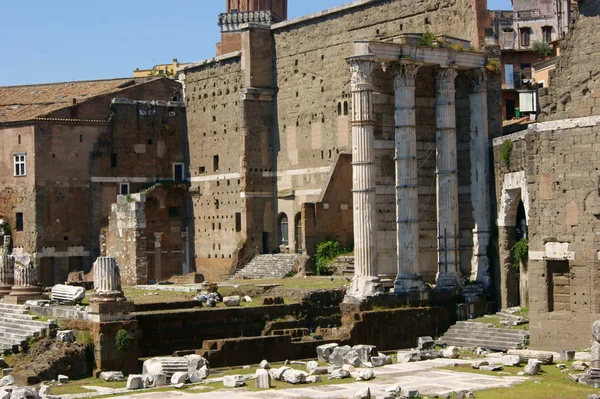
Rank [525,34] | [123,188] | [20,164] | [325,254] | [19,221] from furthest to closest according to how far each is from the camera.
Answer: [525,34] < [123,188] < [19,221] < [20,164] < [325,254]

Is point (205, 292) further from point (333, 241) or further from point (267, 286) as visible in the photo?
point (333, 241)

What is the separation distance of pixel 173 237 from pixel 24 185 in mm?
6693

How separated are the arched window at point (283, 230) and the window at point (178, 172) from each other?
6917 mm

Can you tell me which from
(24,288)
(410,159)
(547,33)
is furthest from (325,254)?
(547,33)

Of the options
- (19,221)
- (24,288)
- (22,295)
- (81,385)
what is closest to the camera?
(81,385)

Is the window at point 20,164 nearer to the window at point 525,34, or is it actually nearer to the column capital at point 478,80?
the window at point 525,34

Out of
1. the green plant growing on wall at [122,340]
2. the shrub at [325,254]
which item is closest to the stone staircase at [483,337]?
the green plant growing on wall at [122,340]

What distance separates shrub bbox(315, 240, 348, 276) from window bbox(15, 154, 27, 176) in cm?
1395

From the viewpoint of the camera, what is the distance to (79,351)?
2734 cm

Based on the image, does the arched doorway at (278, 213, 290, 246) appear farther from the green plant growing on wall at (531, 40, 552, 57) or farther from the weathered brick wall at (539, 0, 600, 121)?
the weathered brick wall at (539, 0, 600, 121)

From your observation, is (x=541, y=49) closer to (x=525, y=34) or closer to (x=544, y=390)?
(x=525, y=34)

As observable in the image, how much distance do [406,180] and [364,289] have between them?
3.40 m

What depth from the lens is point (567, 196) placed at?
2759 cm

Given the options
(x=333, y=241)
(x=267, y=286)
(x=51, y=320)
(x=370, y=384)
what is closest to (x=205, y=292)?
(x=267, y=286)
